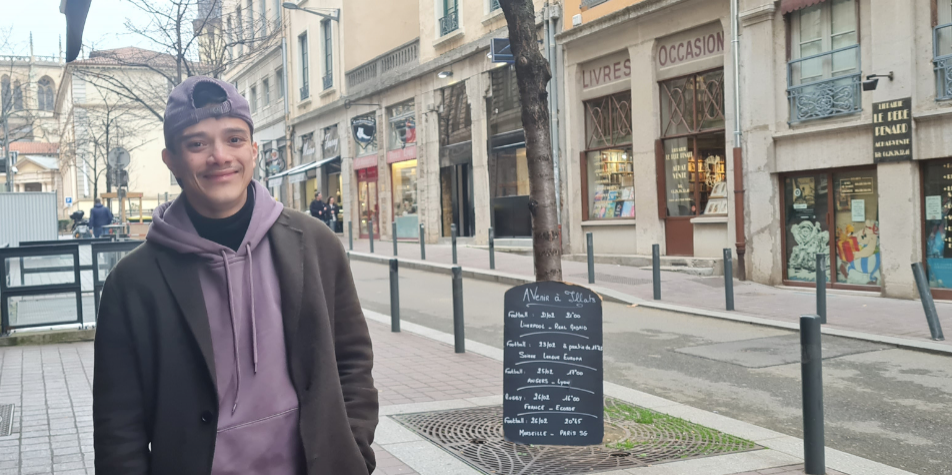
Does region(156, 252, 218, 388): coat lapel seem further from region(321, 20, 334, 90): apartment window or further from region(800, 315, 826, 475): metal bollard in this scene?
region(321, 20, 334, 90): apartment window

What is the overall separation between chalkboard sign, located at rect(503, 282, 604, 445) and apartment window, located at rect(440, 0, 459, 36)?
2038cm

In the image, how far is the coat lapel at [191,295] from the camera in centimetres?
205

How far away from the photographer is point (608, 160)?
19.5 metres

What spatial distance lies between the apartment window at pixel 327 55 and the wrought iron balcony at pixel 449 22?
33.8ft

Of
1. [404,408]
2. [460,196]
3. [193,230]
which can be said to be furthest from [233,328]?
Answer: [460,196]

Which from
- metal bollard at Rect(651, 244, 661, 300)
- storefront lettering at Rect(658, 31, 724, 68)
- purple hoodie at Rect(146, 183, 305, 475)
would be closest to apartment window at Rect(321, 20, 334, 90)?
storefront lettering at Rect(658, 31, 724, 68)

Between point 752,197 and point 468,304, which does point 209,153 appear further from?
point 752,197

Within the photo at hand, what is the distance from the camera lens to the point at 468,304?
1359 cm

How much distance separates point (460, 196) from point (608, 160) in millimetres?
6906

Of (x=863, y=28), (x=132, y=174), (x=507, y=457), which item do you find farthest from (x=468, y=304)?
(x=132, y=174)

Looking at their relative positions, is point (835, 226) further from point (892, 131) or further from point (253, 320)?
point (253, 320)

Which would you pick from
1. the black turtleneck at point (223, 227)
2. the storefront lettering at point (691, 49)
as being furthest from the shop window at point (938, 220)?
the black turtleneck at point (223, 227)

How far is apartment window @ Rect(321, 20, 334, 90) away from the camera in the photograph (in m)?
35.1

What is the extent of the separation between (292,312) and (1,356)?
8328 millimetres
